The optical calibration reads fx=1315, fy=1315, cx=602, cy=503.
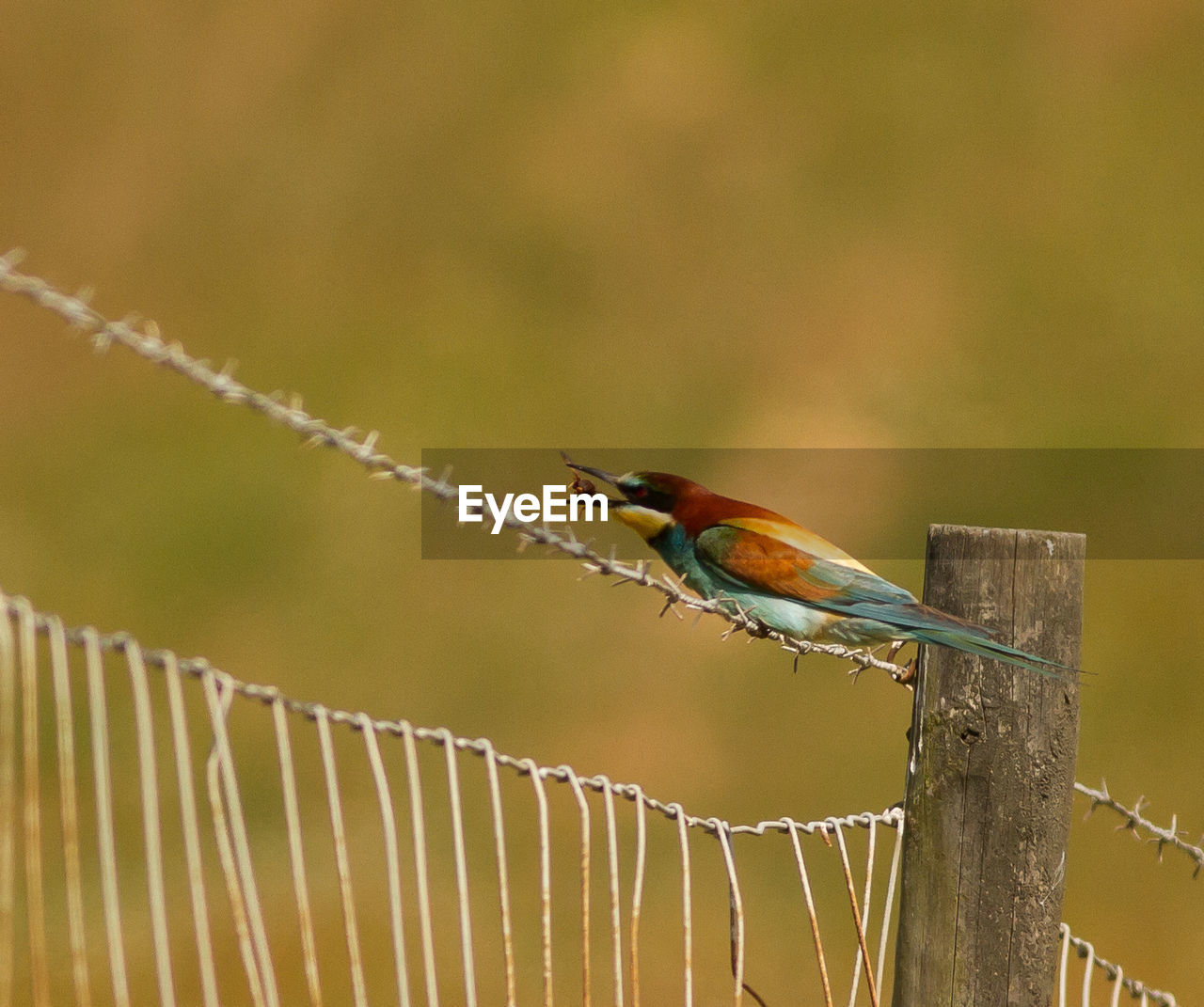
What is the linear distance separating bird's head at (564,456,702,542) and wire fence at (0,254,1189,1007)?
322 mm

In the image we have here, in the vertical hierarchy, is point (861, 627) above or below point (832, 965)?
above

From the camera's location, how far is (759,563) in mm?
2283

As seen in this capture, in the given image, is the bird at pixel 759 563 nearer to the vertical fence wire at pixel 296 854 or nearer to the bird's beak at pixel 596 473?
the bird's beak at pixel 596 473

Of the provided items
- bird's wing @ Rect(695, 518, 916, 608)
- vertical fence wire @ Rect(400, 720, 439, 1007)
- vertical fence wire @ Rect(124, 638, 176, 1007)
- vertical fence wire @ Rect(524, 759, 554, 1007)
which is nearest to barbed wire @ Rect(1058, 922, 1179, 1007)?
bird's wing @ Rect(695, 518, 916, 608)

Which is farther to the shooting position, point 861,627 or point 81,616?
point 81,616

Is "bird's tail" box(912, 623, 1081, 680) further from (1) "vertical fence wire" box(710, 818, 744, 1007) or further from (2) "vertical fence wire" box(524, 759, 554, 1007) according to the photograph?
(2) "vertical fence wire" box(524, 759, 554, 1007)

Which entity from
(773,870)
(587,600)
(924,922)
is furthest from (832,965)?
(924,922)

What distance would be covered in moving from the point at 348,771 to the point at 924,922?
4943 millimetres

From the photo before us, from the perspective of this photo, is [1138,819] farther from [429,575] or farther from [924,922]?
[429,575]

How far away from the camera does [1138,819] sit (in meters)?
1.73

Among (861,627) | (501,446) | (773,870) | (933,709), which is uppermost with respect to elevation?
(501,446)

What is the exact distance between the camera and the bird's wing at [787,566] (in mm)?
2213

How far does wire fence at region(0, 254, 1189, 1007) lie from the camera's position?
1.07 meters

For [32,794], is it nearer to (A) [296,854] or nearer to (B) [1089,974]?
(A) [296,854]
